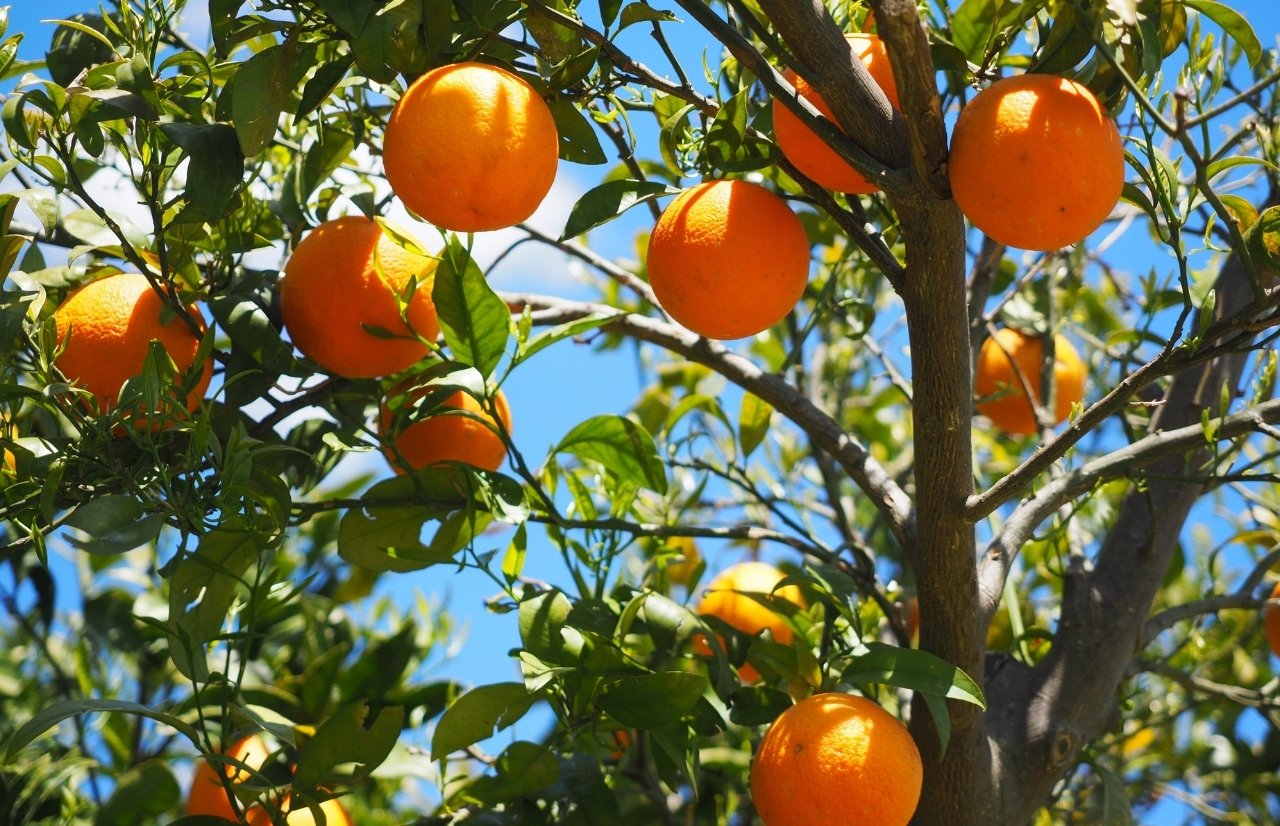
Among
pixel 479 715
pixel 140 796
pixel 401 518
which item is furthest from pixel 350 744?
pixel 140 796

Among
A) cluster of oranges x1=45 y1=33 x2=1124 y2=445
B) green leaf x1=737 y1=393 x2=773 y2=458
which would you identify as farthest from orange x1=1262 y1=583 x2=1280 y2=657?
cluster of oranges x1=45 y1=33 x2=1124 y2=445

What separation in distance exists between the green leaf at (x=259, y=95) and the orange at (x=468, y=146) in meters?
0.08

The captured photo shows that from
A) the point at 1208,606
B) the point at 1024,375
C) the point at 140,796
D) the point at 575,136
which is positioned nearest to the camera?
the point at 575,136

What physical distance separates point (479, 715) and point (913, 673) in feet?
1.19

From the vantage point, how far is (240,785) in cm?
97

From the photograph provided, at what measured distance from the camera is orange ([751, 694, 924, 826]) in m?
0.92

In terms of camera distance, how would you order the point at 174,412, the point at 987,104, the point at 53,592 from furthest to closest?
the point at 53,592
the point at 174,412
the point at 987,104

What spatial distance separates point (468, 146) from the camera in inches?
31.9

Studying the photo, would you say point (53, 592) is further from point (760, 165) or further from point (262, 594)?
point (760, 165)

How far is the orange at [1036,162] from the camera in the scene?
750mm

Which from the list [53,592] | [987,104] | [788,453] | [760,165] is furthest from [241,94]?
[788,453]

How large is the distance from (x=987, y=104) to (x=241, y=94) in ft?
1.68

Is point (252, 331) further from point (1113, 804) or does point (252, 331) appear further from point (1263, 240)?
point (1113, 804)

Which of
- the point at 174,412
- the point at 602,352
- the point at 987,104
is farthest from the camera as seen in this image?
the point at 602,352
